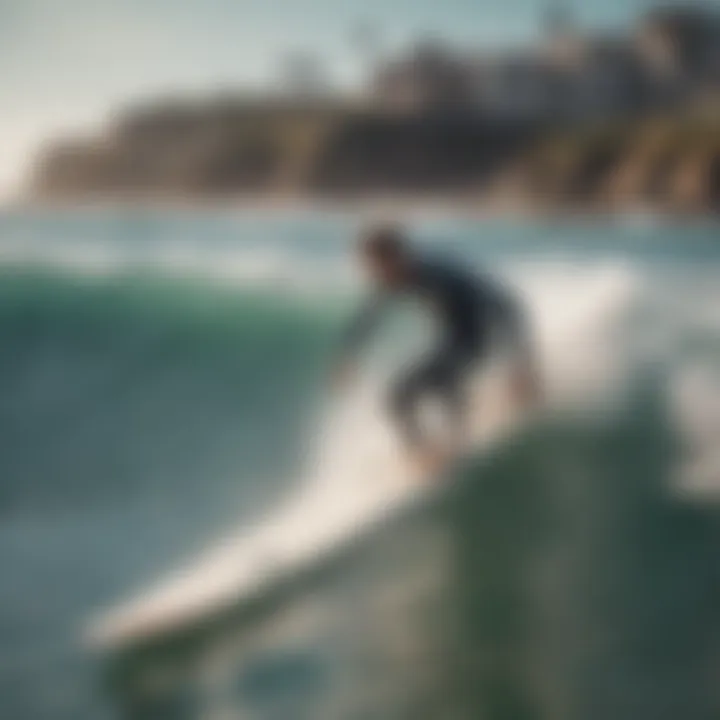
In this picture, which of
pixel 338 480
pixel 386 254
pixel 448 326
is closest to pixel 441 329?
pixel 448 326

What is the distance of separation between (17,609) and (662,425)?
0.81 m

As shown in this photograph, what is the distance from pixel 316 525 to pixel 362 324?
0.82ft

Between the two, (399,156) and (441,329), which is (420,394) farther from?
(399,156)

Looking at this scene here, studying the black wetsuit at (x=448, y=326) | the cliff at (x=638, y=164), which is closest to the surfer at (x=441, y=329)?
the black wetsuit at (x=448, y=326)

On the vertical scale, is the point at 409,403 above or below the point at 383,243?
below

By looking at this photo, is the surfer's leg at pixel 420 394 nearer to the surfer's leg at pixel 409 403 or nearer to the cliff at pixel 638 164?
the surfer's leg at pixel 409 403

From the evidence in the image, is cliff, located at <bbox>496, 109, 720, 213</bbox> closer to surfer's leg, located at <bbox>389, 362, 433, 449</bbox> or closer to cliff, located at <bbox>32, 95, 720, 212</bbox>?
cliff, located at <bbox>32, 95, 720, 212</bbox>

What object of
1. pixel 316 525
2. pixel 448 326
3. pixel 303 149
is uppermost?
pixel 303 149

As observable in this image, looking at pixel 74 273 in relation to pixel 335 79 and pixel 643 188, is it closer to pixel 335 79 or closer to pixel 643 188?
pixel 335 79

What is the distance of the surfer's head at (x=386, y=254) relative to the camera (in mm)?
1174

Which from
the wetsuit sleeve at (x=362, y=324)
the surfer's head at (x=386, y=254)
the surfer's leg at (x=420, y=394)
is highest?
the surfer's head at (x=386, y=254)

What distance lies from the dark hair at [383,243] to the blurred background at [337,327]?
0.06 feet

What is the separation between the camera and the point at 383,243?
3.85 feet

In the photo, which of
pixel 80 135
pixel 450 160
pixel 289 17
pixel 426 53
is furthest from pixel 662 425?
pixel 80 135
